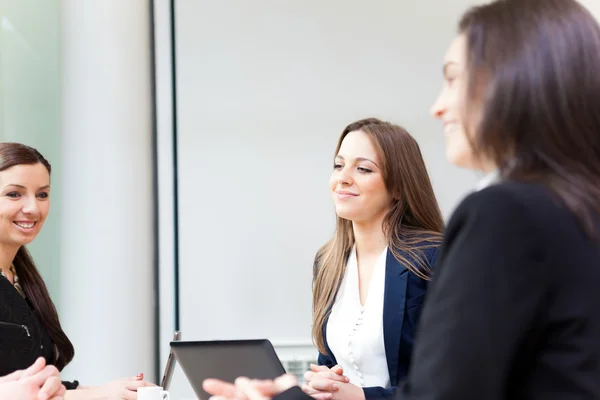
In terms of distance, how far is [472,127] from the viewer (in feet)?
2.86

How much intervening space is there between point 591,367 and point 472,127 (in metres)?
0.31

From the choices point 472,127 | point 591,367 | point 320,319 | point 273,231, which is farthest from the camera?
point 273,231

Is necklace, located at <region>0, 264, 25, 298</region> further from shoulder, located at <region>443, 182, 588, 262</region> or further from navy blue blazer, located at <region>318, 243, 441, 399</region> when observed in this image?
shoulder, located at <region>443, 182, 588, 262</region>

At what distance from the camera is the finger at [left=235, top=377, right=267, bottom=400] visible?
0.94 metres

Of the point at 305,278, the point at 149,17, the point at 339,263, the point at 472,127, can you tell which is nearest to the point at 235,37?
the point at 149,17

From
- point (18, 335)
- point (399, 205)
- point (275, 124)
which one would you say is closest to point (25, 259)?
point (18, 335)

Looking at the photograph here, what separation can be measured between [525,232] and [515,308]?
3.1 inches

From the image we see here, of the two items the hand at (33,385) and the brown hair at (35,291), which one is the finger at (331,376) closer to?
the hand at (33,385)

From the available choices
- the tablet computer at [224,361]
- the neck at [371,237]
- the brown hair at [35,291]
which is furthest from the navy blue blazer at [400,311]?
the brown hair at [35,291]

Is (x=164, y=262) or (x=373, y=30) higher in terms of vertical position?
(x=373, y=30)

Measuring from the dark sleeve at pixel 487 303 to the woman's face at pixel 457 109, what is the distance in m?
0.17

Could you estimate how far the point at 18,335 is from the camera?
2.12 metres

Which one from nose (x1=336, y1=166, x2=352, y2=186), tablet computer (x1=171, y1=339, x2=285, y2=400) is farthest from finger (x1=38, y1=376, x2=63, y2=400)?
nose (x1=336, y1=166, x2=352, y2=186)

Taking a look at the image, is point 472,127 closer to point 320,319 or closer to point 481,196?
point 481,196
